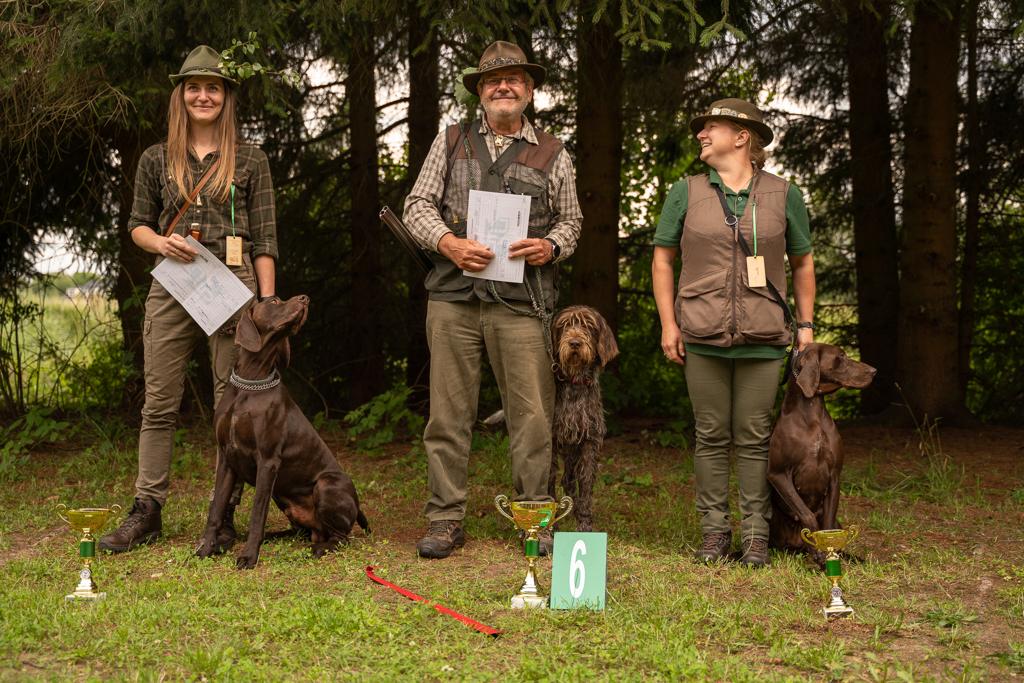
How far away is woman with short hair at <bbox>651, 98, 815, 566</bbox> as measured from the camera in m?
4.81

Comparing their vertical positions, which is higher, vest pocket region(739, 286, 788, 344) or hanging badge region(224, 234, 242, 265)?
hanging badge region(224, 234, 242, 265)

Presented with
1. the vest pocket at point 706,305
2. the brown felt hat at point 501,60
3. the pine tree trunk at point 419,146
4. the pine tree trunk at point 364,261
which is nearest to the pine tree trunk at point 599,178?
the pine tree trunk at point 419,146

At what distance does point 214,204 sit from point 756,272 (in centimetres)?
258

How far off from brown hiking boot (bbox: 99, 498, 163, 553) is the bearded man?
4.52ft

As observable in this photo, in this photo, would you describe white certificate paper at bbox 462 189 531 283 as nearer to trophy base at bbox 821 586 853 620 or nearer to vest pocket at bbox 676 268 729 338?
vest pocket at bbox 676 268 729 338

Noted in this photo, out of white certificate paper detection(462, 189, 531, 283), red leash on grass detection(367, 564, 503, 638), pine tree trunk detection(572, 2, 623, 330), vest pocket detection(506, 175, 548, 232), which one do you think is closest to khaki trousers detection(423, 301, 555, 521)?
white certificate paper detection(462, 189, 531, 283)

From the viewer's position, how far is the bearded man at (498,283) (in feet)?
16.5

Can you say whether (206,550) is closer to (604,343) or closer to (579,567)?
(579,567)

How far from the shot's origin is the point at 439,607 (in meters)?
4.18

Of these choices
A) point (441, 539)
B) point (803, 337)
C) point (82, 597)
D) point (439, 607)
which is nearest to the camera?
point (439, 607)

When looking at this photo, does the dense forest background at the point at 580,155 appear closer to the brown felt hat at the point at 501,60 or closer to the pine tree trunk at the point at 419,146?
the pine tree trunk at the point at 419,146

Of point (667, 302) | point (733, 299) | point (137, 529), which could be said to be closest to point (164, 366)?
point (137, 529)

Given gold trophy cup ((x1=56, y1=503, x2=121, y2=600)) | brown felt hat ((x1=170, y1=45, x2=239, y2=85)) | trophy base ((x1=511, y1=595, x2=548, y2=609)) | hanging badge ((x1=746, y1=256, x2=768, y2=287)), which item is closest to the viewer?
trophy base ((x1=511, y1=595, x2=548, y2=609))

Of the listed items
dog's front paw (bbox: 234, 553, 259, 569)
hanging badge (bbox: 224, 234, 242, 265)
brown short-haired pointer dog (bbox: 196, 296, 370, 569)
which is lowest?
dog's front paw (bbox: 234, 553, 259, 569)
